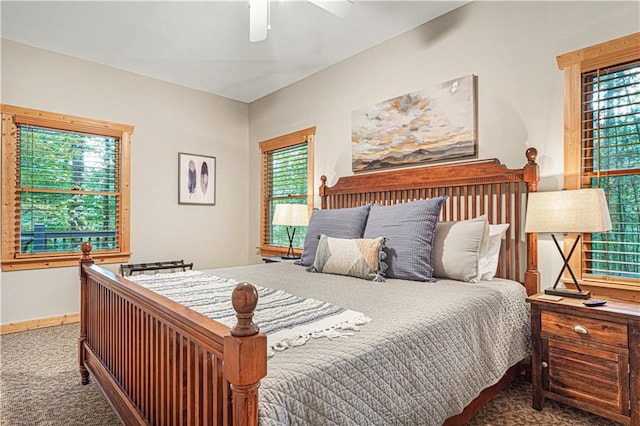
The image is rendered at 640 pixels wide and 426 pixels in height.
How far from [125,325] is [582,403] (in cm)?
230

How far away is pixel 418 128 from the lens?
3086 mm

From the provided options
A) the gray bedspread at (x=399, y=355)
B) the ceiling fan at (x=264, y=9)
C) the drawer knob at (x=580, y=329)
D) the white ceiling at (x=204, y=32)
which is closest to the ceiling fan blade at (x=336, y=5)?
the ceiling fan at (x=264, y=9)

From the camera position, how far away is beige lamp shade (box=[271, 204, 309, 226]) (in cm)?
387

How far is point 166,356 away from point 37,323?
124 inches

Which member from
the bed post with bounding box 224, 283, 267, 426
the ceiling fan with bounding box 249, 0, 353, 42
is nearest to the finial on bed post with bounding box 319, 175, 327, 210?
the ceiling fan with bounding box 249, 0, 353, 42

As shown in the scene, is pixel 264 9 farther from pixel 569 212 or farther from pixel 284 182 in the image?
pixel 284 182

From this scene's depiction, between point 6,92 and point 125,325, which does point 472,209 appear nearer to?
point 125,325

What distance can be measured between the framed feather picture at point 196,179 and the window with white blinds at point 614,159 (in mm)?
3990

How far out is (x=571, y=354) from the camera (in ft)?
6.23

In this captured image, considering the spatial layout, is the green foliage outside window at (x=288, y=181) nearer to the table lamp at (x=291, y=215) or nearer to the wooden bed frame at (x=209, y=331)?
the table lamp at (x=291, y=215)

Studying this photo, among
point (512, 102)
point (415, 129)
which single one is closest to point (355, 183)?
point (415, 129)

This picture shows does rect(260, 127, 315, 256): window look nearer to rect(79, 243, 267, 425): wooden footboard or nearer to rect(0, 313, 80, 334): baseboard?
rect(0, 313, 80, 334): baseboard

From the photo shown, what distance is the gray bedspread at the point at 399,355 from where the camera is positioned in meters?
1.03

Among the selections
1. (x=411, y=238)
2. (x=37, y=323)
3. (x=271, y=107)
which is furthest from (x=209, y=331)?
(x=271, y=107)
